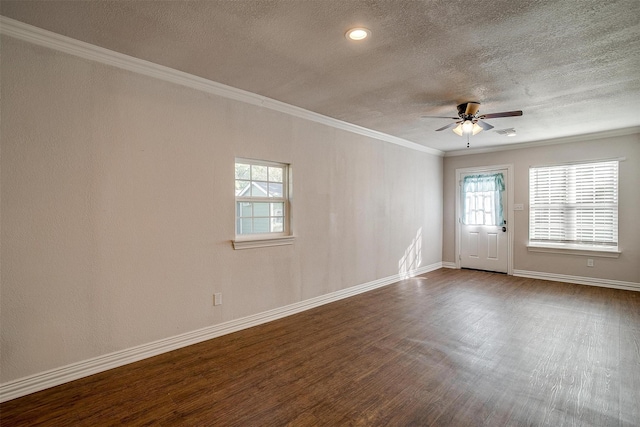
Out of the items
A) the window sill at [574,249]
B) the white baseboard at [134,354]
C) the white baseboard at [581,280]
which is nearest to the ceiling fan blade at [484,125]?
the white baseboard at [134,354]

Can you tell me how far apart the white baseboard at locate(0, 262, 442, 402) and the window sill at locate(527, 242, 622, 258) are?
4311 mm

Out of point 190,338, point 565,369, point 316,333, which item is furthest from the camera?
point 316,333

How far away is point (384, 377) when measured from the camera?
8.04ft

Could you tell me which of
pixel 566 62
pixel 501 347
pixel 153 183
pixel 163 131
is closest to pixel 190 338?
pixel 153 183

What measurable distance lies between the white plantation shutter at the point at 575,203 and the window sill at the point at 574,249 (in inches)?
3.3

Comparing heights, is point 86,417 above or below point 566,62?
below

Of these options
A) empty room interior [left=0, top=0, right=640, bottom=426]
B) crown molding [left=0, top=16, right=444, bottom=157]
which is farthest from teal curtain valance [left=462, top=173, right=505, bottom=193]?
crown molding [left=0, top=16, right=444, bottom=157]

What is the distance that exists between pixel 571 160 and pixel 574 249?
159cm

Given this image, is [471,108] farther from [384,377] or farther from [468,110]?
[384,377]

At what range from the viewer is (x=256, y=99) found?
3.54 meters

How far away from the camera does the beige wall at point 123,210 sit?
2.23 m

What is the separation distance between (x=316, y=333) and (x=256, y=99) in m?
2.74

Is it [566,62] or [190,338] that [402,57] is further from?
[190,338]

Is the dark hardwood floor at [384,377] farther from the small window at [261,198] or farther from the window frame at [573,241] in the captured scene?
the window frame at [573,241]
